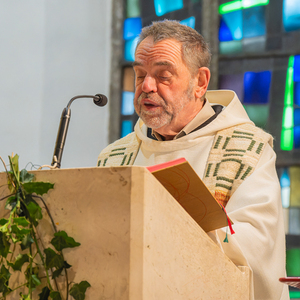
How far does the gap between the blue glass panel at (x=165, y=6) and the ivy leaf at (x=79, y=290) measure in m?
5.66

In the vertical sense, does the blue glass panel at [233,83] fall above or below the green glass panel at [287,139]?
above

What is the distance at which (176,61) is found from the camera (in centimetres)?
263

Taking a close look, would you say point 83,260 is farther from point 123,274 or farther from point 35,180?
point 35,180

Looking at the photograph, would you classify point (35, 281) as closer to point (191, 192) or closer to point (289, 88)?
point (191, 192)

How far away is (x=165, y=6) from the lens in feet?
21.3

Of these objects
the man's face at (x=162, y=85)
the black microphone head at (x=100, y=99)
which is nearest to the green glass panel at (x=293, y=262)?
the man's face at (x=162, y=85)

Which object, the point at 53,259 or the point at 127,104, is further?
the point at 127,104

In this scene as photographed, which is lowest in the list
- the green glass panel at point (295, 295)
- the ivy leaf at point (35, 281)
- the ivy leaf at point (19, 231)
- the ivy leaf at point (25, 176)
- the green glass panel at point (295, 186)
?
the green glass panel at point (295, 295)

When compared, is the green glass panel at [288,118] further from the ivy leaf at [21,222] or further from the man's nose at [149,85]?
the ivy leaf at [21,222]

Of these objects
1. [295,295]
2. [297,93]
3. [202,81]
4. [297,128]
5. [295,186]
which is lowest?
[295,295]

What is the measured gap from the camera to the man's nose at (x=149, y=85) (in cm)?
255

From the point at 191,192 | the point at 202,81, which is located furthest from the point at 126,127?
the point at 191,192

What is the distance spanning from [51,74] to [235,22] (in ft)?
8.03

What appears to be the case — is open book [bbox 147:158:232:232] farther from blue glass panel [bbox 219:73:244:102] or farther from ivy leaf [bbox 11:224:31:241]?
blue glass panel [bbox 219:73:244:102]
